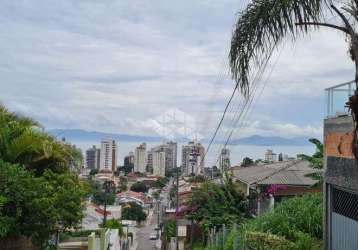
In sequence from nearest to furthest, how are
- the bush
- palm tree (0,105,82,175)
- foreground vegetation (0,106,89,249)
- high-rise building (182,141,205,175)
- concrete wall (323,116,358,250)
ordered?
concrete wall (323,116,358,250) < foreground vegetation (0,106,89,249) < palm tree (0,105,82,175) < the bush < high-rise building (182,141,205,175)

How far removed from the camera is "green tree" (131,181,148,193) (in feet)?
551

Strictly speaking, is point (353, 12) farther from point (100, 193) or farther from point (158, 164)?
point (158, 164)

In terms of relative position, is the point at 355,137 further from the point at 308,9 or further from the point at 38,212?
the point at 38,212

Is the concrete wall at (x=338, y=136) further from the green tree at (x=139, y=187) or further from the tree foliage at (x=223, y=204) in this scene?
the green tree at (x=139, y=187)

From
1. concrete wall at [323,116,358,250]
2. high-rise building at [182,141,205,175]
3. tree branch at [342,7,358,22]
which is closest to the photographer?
tree branch at [342,7,358,22]

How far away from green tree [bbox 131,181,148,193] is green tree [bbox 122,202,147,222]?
4921 centimetres

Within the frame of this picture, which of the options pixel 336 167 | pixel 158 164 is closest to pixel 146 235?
pixel 158 164

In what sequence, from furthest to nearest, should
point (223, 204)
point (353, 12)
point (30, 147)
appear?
point (223, 204) → point (30, 147) → point (353, 12)

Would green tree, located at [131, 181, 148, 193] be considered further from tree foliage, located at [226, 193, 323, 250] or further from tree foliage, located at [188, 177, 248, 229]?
tree foliage, located at [226, 193, 323, 250]

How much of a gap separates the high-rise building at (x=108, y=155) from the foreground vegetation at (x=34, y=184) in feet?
572

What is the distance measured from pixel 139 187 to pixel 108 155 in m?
33.9

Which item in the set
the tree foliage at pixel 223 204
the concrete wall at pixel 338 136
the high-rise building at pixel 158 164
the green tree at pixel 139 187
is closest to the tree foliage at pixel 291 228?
the concrete wall at pixel 338 136

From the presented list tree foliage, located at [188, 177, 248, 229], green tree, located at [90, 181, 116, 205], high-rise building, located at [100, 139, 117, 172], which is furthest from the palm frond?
high-rise building, located at [100, 139, 117, 172]

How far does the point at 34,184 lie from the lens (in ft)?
48.3
